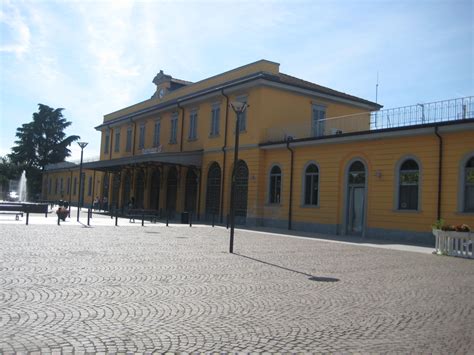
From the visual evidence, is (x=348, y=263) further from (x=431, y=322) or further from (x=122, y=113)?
(x=122, y=113)

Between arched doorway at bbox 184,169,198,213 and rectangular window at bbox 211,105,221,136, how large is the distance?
3.40 metres

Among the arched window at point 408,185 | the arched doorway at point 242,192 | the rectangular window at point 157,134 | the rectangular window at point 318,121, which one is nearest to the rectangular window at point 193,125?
the rectangular window at point 157,134

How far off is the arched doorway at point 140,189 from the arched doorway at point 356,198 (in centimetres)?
2021

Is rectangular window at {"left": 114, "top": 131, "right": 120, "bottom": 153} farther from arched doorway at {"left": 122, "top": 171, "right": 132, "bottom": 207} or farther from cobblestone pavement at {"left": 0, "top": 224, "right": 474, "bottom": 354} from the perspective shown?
cobblestone pavement at {"left": 0, "top": 224, "right": 474, "bottom": 354}

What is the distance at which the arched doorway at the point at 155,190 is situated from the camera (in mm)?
36781

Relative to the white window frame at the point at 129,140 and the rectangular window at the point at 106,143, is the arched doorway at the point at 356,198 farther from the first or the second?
the rectangular window at the point at 106,143

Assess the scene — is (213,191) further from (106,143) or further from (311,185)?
(106,143)

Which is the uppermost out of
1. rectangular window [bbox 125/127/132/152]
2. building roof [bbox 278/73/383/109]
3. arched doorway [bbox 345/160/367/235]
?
building roof [bbox 278/73/383/109]

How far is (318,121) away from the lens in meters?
28.3

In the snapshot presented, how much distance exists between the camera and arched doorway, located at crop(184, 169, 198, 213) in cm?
3250

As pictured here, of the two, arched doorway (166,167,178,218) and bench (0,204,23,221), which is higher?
arched doorway (166,167,178,218)

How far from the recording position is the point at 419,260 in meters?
13.4

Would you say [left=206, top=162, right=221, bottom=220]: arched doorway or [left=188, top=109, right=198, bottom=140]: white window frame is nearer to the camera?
[left=206, top=162, right=221, bottom=220]: arched doorway

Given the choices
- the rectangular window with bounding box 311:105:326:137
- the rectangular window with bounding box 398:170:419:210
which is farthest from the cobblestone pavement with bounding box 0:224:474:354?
the rectangular window with bounding box 311:105:326:137
